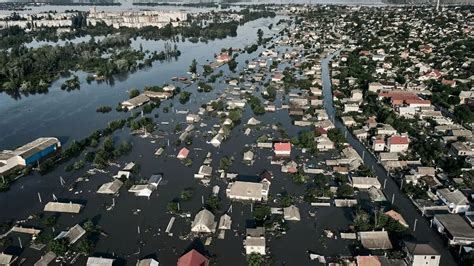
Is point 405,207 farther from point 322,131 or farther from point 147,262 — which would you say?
point 147,262

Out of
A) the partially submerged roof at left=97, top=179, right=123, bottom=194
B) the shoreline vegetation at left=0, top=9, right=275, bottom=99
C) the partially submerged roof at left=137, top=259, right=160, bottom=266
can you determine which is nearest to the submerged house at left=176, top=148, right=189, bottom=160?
the partially submerged roof at left=97, top=179, right=123, bottom=194

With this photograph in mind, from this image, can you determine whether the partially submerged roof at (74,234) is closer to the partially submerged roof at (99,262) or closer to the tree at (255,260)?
the partially submerged roof at (99,262)

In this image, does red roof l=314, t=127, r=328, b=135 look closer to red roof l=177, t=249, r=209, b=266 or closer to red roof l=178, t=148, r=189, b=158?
red roof l=178, t=148, r=189, b=158

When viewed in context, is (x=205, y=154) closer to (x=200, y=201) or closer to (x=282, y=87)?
(x=200, y=201)

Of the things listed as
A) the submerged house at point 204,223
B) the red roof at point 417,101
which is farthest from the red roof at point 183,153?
the red roof at point 417,101

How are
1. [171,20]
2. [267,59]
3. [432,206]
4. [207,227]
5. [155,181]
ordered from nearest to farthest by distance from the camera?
[207,227], [432,206], [155,181], [267,59], [171,20]

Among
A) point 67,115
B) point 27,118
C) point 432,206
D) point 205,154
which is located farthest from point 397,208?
point 27,118
